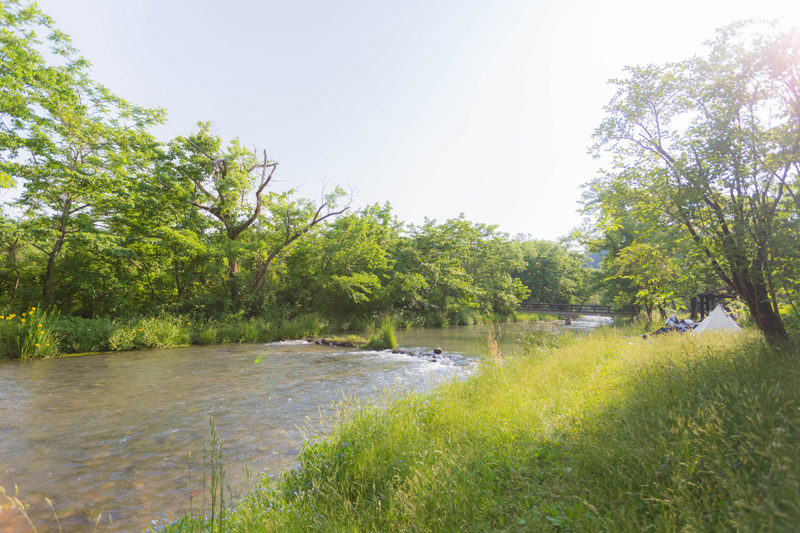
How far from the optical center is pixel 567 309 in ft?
160

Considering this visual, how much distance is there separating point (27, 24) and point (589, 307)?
56979mm

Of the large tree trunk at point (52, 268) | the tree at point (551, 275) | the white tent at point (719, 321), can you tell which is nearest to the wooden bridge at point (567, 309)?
the tree at point (551, 275)

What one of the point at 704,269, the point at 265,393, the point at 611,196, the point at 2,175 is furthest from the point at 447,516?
the point at 2,175

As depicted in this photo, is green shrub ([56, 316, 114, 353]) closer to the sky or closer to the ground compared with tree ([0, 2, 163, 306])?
closer to the ground

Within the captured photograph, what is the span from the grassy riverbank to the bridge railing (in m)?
41.4

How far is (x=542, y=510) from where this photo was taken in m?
2.43

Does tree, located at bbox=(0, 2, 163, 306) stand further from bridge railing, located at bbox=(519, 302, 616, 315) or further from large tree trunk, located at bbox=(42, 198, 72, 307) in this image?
bridge railing, located at bbox=(519, 302, 616, 315)

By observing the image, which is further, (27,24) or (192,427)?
(27,24)

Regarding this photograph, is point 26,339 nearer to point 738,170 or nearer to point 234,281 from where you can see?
point 234,281

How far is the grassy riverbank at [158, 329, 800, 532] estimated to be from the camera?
215 cm

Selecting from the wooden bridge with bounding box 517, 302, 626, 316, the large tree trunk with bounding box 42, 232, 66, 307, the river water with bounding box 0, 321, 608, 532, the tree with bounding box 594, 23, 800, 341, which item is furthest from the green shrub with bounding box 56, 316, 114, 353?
the wooden bridge with bounding box 517, 302, 626, 316

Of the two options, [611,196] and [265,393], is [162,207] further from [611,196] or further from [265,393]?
[611,196]

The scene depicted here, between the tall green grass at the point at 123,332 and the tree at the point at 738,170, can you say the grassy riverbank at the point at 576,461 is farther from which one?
the tall green grass at the point at 123,332

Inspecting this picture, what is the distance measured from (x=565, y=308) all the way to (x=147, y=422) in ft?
166
